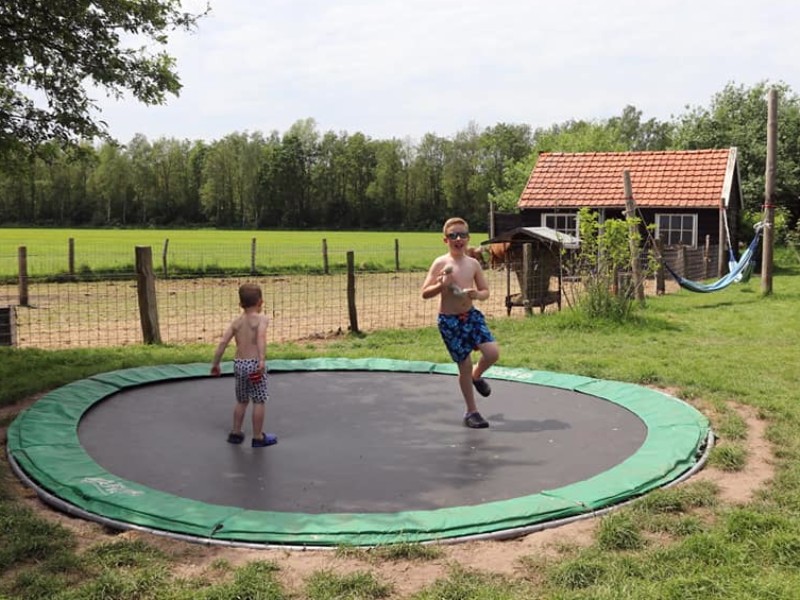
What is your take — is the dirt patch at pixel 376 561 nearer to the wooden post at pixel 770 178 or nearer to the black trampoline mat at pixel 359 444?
the black trampoline mat at pixel 359 444

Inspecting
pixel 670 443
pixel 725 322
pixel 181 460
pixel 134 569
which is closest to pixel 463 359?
pixel 670 443

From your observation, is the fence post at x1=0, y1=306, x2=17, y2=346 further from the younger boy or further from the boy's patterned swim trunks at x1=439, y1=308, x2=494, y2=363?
the boy's patterned swim trunks at x1=439, y1=308, x2=494, y2=363

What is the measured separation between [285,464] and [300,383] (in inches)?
82.0

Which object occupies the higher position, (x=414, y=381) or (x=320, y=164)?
(x=320, y=164)

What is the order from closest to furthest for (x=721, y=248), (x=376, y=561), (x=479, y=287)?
(x=376, y=561), (x=479, y=287), (x=721, y=248)

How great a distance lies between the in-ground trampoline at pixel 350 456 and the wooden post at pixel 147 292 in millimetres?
2062

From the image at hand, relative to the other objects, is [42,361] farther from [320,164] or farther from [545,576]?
[320,164]

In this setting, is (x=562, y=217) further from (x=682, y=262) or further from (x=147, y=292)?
(x=147, y=292)

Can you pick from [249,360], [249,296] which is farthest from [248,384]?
[249,296]

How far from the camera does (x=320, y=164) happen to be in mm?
72938

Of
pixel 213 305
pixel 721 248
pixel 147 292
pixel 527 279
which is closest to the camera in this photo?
pixel 147 292

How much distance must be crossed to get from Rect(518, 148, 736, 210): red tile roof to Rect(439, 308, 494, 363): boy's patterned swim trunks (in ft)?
47.1

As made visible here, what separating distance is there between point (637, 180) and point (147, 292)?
48.5ft

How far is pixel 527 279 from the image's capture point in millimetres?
10453
